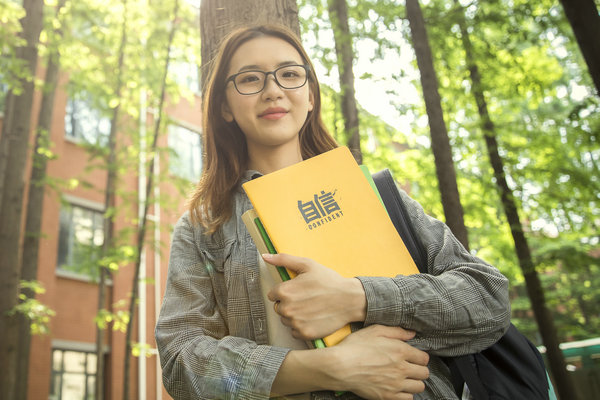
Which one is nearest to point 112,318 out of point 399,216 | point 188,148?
point 399,216

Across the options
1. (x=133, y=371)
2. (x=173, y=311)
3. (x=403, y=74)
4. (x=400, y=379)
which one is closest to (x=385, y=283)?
(x=400, y=379)

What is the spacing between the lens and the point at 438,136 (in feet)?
16.4

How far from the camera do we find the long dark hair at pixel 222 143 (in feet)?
6.00

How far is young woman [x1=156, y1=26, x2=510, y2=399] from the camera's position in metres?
1.33

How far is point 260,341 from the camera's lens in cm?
154

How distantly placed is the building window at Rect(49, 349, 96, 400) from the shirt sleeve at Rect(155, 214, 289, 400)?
1269cm

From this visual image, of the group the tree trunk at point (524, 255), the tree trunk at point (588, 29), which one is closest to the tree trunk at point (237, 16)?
the tree trunk at point (588, 29)

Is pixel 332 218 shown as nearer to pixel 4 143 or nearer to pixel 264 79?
pixel 264 79

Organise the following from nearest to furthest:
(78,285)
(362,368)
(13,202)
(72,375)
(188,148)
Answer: (362,368)
(13,202)
(72,375)
(78,285)
(188,148)

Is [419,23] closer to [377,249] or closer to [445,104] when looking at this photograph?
[445,104]

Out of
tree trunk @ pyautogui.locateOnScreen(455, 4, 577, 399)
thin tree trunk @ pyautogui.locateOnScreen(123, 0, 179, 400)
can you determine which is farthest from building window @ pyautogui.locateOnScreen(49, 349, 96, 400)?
tree trunk @ pyautogui.locateOnScreen(455, 4, 577, 399)

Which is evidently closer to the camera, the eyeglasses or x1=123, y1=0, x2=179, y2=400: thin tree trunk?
the eyeglasses

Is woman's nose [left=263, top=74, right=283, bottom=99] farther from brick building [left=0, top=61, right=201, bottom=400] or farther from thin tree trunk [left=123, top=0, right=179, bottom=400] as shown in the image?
brick building [left=0, top=61, right=201, bottom=400]

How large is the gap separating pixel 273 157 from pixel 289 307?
0.72m
